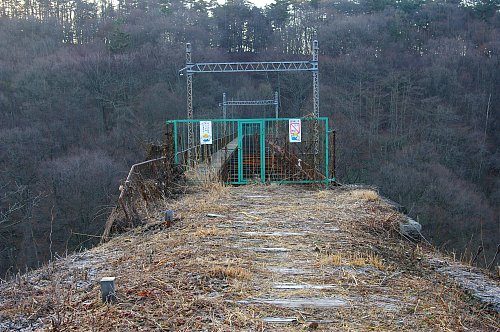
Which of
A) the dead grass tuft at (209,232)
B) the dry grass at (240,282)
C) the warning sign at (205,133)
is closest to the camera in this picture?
the dry grass at (240,282)

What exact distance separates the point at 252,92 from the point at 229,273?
59.5 meters

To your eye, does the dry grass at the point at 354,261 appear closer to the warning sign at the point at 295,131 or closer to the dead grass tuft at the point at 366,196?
the dead grass tuft at the point at 366,196

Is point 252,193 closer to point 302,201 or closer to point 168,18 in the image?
point 302,201

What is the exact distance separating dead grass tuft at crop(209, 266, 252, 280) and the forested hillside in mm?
25749

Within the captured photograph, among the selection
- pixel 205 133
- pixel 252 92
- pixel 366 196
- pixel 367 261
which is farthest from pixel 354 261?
pixel 252 92

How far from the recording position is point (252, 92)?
6391 cm

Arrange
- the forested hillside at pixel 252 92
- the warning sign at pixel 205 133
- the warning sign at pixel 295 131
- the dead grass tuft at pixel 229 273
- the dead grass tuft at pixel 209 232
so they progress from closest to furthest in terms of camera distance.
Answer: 1. the dead grass tuft at pixel 229 273
2. the dead grass tuft at pixel 209 232
3. the warning sign at pixel 295 131
4. the warning sign at pixel 205 133
5. the forested hillside at pixel 252 92

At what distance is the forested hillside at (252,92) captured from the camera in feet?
125

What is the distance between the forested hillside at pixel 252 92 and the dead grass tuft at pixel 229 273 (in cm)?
2575

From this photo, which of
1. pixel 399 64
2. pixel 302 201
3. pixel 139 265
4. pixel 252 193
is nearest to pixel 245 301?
pixel 139 265

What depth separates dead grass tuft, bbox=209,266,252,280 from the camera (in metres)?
5.29

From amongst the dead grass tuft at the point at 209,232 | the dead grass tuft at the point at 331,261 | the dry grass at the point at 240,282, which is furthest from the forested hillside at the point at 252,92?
the dead grass tuft at the point at 331,261

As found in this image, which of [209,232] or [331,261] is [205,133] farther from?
[331,261]

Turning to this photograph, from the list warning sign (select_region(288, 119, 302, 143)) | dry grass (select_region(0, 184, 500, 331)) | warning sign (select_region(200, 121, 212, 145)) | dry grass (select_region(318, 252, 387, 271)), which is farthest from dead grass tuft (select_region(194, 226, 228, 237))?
warning sign (select_region(200, 121, 212, 145))
